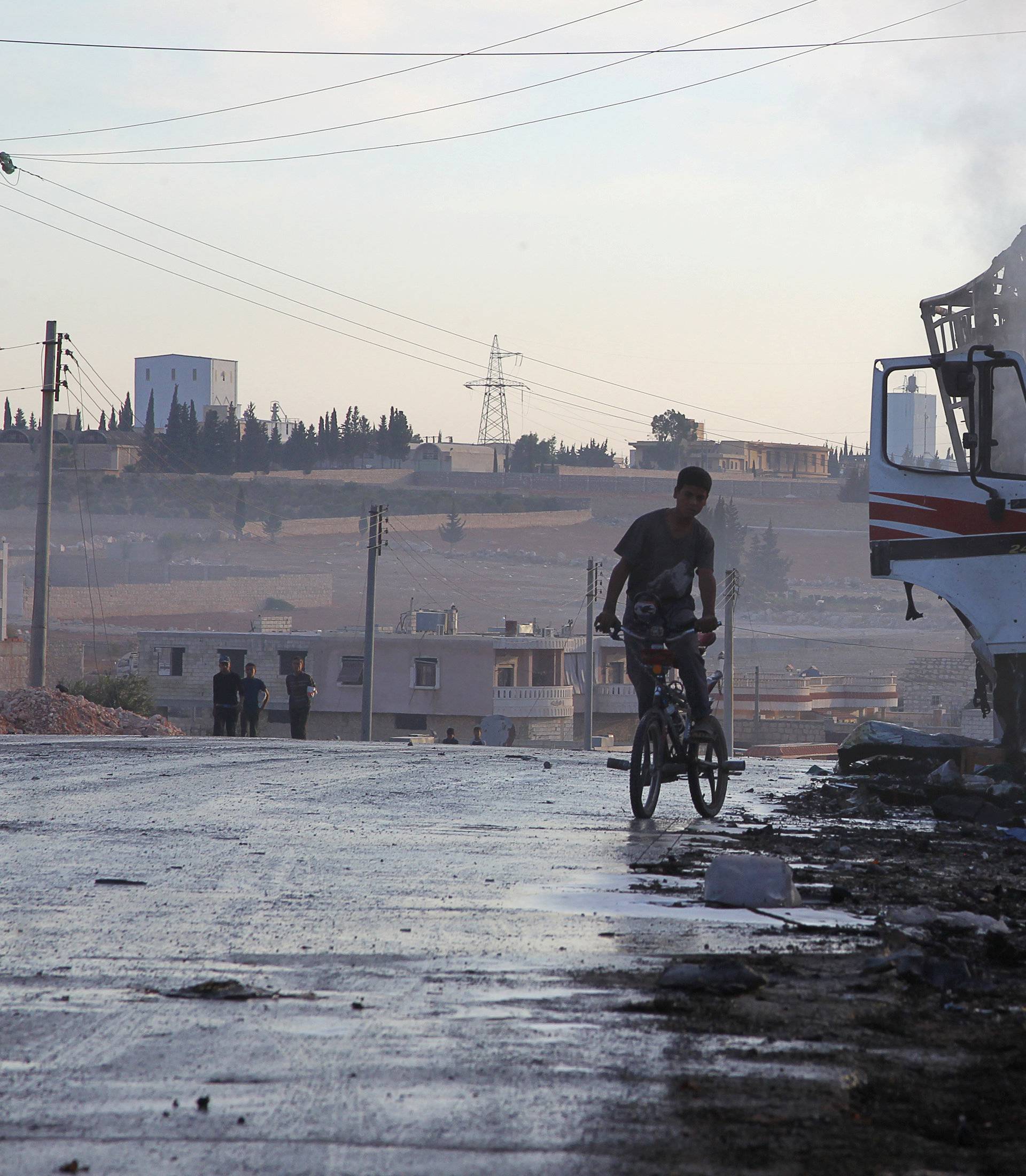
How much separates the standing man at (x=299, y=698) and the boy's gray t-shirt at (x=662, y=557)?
15226 mm

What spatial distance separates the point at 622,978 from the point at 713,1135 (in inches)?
52.8

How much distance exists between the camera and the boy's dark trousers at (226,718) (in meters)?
22.8

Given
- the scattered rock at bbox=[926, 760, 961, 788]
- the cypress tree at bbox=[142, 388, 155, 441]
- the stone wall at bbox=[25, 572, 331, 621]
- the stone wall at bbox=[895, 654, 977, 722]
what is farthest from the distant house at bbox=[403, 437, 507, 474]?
the scattered rock at bbox=[926, 760, 961, 788]

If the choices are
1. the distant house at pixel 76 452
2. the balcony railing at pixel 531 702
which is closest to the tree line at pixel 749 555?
the distant house at pixel 76 452

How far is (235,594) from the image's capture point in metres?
103

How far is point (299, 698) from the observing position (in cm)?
2347

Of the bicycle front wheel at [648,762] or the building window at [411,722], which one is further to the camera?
the building window at [411,722]

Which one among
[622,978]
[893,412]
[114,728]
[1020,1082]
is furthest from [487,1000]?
[114,728]

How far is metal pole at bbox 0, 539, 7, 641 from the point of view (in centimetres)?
6022

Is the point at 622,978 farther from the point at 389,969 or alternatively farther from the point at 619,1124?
the point at 619,1124

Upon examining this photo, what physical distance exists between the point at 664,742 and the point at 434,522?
132337mm

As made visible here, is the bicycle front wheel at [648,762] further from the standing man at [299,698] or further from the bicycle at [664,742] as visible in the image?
the standing man at [299,698]

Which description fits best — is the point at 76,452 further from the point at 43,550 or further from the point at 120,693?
the point at 120,693

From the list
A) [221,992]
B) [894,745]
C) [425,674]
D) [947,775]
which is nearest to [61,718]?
[894,745]
